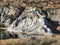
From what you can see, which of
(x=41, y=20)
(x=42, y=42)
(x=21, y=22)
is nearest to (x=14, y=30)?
(x=21, y=22)

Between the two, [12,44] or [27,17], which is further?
[27,17]

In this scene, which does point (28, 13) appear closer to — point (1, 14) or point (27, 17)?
point (27, 17)

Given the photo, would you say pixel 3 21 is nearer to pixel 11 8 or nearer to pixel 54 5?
pixel 11 8

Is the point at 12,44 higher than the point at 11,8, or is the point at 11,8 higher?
the point at 11,8

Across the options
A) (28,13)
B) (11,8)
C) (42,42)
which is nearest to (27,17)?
(28,13)

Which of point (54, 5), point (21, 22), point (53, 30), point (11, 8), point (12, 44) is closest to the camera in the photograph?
point (12, 44)

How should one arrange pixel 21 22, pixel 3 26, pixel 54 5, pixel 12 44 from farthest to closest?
pixel 54 5, pixel 3 26, pixel 21 22, pixel 12 44
